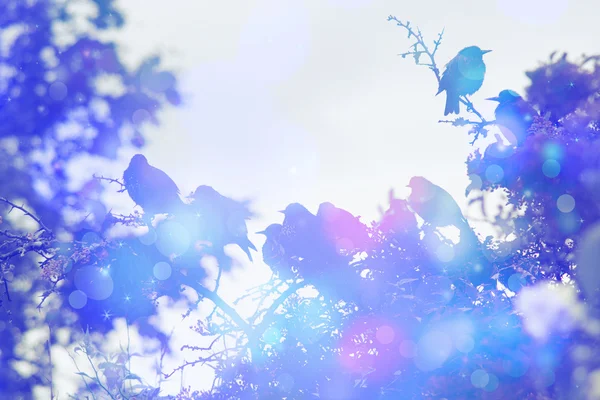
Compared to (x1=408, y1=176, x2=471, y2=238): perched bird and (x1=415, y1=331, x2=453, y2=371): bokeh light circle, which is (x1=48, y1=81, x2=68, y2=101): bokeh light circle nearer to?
(x1=408, y1=176, x2=471, y2=238): perched bird

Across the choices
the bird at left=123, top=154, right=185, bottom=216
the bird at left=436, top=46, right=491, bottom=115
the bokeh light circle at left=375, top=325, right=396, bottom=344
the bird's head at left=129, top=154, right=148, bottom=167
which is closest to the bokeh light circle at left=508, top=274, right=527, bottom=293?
the bokeh light circle at left=375, top=325, right=396, bottom=344

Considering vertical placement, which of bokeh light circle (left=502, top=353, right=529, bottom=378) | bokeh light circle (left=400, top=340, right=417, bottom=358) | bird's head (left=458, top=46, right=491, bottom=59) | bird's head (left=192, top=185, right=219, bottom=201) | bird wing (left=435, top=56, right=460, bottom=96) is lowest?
bokeh light circle (left=502, top=353, right=529, bottom=378)

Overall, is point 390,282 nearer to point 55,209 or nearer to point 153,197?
point 153,197

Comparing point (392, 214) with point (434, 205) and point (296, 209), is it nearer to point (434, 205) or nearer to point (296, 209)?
point (434, 205)

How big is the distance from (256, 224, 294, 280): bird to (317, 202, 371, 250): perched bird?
18.3 inches

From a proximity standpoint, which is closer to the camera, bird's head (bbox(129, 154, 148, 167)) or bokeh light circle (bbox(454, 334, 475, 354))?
bokeh light circle (bbox(454, 334, 475, 354))

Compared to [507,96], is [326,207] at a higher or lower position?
lower

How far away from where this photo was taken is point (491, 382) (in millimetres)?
→ 3170

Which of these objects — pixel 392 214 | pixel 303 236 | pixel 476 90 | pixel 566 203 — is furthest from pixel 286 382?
pixel 476 90

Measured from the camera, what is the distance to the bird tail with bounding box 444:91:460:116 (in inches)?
184

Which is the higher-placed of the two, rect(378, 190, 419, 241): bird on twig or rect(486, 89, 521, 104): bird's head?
rect(486, 89, 521, 104): bird's head

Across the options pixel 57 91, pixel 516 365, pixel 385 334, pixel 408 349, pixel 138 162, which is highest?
pixel 57 91

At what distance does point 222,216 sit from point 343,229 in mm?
1906

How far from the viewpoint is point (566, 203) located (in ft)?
11.7
